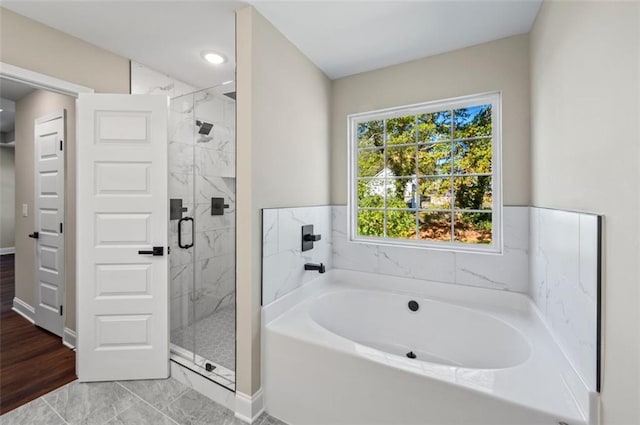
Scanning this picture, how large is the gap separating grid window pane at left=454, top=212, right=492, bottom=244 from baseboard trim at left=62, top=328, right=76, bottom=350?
10.9 ft

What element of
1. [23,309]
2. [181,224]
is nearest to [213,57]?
[181,224]

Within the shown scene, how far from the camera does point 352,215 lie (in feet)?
8.73

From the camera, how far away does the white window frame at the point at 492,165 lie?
2.09 m

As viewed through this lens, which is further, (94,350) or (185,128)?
(185,128)

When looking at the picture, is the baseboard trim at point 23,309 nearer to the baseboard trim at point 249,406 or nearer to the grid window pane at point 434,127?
the baseboard trim at point 249,406

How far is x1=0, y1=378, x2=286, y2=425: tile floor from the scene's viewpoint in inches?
64.0

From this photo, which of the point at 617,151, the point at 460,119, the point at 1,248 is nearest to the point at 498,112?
the point at 460,119

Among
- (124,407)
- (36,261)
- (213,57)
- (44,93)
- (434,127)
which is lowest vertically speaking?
(124,407)

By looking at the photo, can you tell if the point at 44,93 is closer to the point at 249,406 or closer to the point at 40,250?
the point at 40,250

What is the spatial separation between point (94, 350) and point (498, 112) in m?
3.40

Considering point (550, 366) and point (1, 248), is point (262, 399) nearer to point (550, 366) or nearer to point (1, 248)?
point (550, 366)

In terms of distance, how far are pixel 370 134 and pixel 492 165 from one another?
1032 millimetres

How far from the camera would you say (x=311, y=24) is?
184 centimetres

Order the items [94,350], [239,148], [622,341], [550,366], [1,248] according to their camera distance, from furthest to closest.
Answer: [1,248], [94,350], [239,148], [550,366], [622,341]
